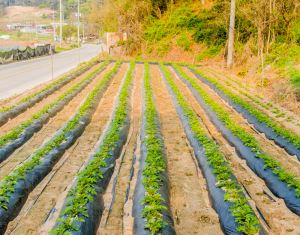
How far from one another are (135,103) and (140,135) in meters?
5.06

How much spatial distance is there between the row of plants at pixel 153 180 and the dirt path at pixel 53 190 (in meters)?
1.54

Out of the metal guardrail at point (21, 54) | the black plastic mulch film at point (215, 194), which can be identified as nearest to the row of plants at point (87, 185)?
the black plastic mulch film at point (215, 194)

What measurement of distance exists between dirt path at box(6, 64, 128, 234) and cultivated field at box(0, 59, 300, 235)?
0.02 m

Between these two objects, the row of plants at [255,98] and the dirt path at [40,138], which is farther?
the row of plants at [255,98]

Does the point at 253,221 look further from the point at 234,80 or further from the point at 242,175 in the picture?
the point at 234,80

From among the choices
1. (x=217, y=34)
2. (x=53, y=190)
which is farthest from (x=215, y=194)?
(x=217, y=34)

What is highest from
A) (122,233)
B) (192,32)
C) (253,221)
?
(192,32)

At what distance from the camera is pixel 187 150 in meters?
10.3

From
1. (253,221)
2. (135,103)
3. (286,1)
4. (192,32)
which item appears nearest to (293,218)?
(253,221)

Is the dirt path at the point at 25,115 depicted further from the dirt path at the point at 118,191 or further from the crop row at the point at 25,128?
the dirt path at the point at 118,191

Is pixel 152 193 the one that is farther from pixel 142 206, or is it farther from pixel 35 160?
pixel 35 160

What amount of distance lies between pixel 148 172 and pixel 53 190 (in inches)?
74.8

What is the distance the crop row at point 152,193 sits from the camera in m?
5.79

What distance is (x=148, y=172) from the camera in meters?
7.68
